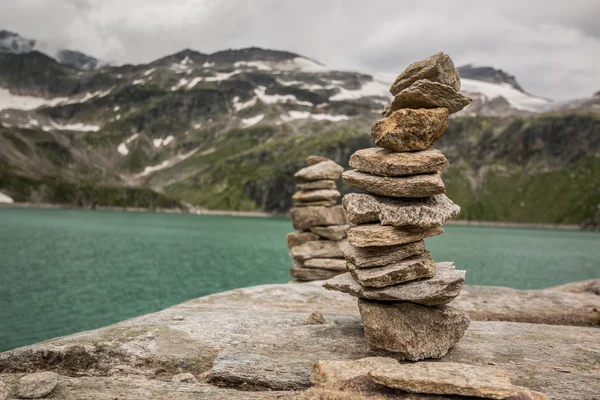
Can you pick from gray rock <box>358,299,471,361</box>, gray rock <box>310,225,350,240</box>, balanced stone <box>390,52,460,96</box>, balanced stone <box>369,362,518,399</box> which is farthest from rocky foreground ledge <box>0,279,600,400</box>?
gray rock <box>310,225,350,240</box>

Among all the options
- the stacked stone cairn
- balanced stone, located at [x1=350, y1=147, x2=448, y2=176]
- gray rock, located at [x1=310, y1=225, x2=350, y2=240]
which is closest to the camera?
the stacked stone cairn

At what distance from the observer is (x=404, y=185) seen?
1562 cm

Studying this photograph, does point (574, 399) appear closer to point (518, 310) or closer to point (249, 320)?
point (249, 320)

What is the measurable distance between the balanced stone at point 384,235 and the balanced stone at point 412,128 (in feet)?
10.1

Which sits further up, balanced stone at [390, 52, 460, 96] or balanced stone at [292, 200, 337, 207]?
balanced stone at [390, 52, 460, 96]

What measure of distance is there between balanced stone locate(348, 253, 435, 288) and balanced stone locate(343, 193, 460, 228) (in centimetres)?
143

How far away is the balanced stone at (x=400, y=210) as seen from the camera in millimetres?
15484

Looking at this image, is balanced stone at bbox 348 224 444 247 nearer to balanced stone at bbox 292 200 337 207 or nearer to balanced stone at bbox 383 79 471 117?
balanced stone at bbox 383 79 471 117

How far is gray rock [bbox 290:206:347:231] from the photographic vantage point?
34594 mm

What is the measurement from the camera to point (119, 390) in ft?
38.4

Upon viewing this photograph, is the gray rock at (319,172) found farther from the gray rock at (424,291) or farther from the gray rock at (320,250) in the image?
the gray rock at (424,291)

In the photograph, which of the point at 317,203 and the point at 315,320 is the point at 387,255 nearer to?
the point at 315,320

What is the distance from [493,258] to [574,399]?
11755 centimetres

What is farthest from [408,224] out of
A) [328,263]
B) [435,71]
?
[328,263]
